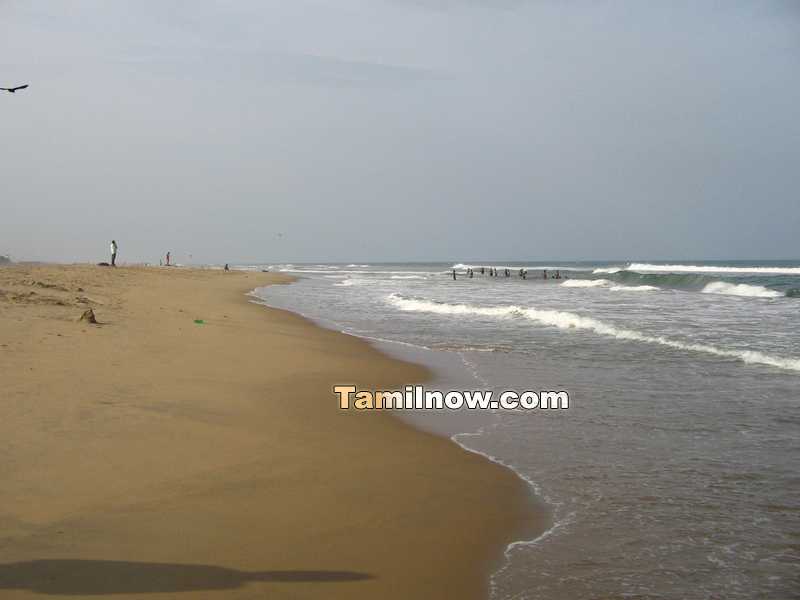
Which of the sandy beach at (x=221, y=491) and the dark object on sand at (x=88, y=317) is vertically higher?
the dark object on sand at (x=88, y=317)

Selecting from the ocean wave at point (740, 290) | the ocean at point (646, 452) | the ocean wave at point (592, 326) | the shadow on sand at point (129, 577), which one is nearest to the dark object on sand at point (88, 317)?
the ocean at point (646, 452)

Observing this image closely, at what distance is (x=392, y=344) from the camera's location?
49.3 feet

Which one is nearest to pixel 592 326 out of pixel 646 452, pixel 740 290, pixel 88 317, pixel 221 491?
pixel 646 452

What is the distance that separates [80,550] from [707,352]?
12156mm

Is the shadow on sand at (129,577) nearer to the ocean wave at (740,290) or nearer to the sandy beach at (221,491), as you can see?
the sandy beach at (221,491)

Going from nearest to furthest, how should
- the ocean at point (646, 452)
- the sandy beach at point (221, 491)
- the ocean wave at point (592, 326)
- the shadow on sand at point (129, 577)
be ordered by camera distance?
1. the shadow on sand at point (129, 577)
2. the sandy beach at point (221, 491)
3. the ocean at point (646, 452)
4. the ocean wave at point (592, 326)

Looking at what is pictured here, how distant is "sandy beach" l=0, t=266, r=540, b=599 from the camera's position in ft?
12.3

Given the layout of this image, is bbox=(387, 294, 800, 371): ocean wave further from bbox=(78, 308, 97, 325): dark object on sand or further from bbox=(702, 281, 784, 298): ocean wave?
bbox=(702, 281, 784, 298): ocean wave

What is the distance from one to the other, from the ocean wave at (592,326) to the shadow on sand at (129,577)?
1045 centimetres

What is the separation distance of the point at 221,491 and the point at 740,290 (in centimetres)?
4052

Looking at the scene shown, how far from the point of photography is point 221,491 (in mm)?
5055

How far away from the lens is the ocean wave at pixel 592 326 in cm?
1178

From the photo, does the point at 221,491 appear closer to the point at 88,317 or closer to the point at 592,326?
the point at 88,317

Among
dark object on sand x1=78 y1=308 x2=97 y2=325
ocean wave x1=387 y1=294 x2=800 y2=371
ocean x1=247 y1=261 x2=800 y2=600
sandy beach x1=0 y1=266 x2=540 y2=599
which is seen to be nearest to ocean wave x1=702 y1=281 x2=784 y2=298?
ocean wave x1=387 y1=294 x2=800 y2=371
